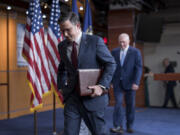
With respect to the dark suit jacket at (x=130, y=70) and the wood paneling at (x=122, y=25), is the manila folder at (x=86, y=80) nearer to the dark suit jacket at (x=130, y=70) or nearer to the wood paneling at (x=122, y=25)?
the dark suit jacket at (x=130, y=70)

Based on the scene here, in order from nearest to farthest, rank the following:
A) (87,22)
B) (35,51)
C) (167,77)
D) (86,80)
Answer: (86,80)
(35,51)
(87,22)
(167,77)

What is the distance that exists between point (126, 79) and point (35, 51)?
69.4 inches

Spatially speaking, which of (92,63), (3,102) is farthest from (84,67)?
(3,102)

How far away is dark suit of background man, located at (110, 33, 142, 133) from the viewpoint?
544 centimetres

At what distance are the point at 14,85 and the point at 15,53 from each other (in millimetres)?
784


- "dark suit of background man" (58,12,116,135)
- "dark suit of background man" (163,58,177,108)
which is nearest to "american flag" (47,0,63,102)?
"dark suit of background man" (58,12,116,135)

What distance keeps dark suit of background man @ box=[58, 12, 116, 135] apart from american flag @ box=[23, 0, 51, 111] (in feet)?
6.03

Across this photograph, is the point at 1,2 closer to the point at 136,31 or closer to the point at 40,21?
the point at 40,21

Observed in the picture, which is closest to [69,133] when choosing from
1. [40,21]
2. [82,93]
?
[82,93]

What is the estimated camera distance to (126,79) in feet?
17.9

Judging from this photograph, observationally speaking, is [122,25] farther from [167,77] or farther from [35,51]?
[35,51]

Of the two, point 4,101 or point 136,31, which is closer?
point 4,101

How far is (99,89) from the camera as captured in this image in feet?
8.80

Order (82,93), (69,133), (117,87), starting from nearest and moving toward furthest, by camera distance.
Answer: (82,93) < (69,133) < (117,87)
